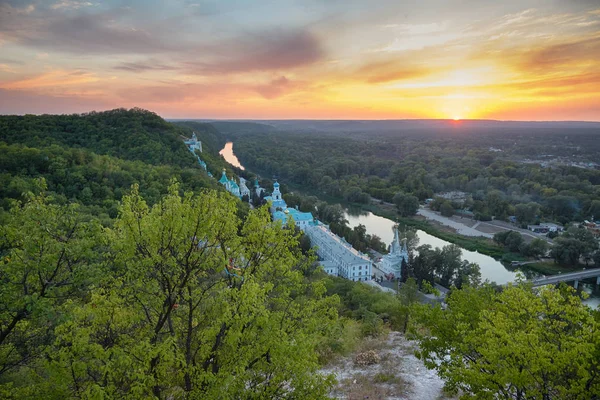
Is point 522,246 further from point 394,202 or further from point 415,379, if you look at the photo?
point 415,379

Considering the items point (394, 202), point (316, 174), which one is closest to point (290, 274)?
point (394, 202)

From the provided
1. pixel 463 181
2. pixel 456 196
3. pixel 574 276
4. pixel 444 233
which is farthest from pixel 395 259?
pixel 463 181

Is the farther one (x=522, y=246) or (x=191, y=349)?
(x=522, y=246)

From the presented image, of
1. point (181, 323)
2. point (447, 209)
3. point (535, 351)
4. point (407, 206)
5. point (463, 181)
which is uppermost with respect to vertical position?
point (535, 351)

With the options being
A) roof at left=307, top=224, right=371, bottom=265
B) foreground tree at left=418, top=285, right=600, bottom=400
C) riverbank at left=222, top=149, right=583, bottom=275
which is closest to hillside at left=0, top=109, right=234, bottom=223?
foreground tree at left=418, top=285, right=600, bottom=400

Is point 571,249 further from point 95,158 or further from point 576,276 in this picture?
point 95,158

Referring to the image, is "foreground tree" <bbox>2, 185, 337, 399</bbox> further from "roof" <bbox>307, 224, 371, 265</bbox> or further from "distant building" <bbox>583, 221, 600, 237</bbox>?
"distant building" <bbox>583, 221, 600, 237</bbox>

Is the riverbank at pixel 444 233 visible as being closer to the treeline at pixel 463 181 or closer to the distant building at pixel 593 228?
the treeline at pixel 463 181

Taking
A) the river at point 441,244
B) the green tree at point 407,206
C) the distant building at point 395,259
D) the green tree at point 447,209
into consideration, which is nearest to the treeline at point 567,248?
the river at point 441,244
